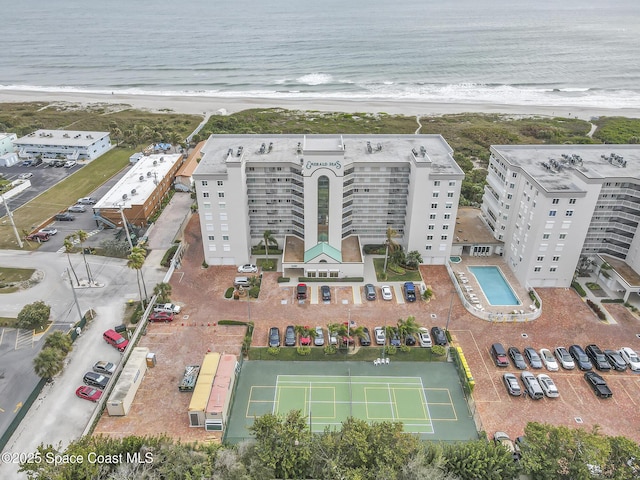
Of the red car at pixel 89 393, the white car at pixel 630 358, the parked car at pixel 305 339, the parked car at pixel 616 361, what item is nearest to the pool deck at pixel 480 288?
the parked car at pixel 616 361

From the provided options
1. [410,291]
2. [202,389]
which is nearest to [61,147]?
[202,389]

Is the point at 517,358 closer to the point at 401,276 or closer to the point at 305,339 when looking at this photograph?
the point at 401,276

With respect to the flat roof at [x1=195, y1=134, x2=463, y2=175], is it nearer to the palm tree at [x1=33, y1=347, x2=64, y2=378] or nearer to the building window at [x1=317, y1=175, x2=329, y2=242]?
the building window at [x1=317, y1=175, x2=329, y2=242]

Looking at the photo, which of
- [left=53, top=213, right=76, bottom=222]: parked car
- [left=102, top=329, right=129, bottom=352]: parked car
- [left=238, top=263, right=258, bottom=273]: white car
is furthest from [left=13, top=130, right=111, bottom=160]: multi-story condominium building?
[left=102, top=329, right=129, bottom=352]: parked car

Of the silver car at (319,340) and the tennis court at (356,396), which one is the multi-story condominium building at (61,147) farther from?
the silver car at (319,340)

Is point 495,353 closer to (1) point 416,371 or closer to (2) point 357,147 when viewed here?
(1) point 416,371

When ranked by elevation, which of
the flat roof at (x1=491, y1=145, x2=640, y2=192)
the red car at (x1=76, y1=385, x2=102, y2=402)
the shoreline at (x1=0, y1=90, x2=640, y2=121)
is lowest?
the red car at (x1=76, y1=385, x2=102, y2=402)
